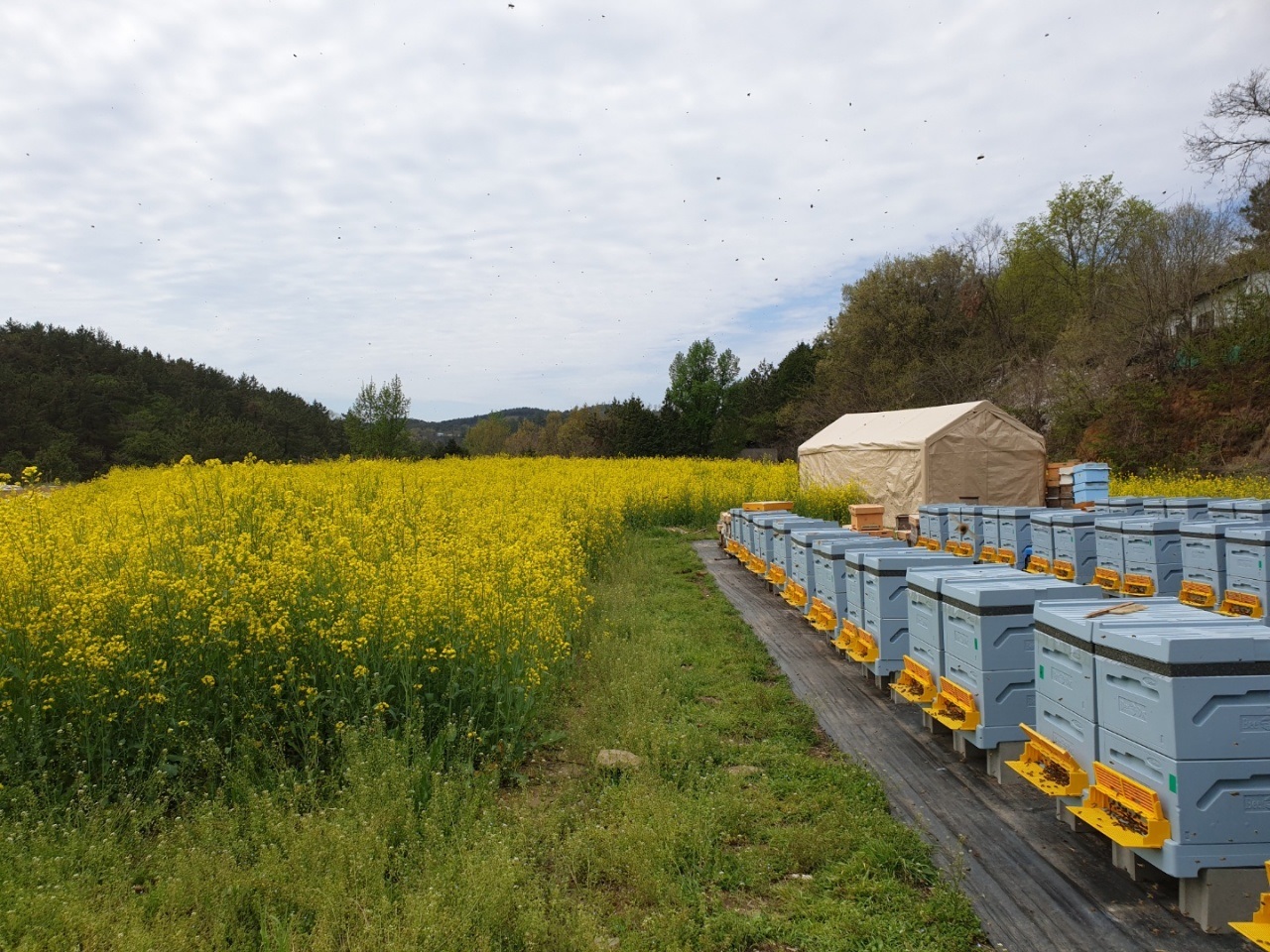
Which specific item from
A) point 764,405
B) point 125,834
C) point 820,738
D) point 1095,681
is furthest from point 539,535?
point 764,405

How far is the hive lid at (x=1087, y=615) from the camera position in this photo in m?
4.07

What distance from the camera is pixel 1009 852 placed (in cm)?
430

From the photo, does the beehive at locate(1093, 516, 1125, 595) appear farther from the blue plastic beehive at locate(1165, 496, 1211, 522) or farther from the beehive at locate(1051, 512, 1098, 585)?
the blue plastic beehive at locate(1165, 496, 1211, 522)

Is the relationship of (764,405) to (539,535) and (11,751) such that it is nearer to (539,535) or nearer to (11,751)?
(539,535)

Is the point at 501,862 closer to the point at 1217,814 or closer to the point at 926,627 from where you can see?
the point at 1217,814

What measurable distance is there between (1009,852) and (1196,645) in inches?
66.5

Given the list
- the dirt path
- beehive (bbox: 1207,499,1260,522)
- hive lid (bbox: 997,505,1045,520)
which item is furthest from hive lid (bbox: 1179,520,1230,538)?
the dirt path

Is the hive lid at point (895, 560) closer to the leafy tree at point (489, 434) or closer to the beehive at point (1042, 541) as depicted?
the beehive at point (1042, 541)

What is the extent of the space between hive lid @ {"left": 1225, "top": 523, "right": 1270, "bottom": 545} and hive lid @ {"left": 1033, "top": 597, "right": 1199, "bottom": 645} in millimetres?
4332

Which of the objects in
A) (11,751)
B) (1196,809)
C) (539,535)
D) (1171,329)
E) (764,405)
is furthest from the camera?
(764,405)

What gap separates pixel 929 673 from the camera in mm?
5898

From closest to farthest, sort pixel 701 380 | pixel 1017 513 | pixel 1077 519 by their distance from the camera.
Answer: pixel 1077 519
pixel 1017 513
pixel 701 380

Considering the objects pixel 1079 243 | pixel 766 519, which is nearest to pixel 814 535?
pixel 766 519

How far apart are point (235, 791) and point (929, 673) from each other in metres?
4.92
